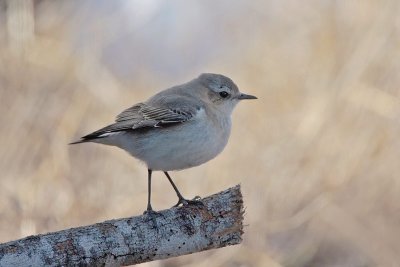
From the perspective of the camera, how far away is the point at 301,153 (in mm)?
4508

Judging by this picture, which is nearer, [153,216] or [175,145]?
[153,216]

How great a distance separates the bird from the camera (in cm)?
277

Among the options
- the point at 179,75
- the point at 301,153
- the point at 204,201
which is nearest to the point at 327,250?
the point at 301,153

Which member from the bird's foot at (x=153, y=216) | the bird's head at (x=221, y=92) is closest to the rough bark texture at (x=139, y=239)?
the bird's foot at (x=153, y=216)

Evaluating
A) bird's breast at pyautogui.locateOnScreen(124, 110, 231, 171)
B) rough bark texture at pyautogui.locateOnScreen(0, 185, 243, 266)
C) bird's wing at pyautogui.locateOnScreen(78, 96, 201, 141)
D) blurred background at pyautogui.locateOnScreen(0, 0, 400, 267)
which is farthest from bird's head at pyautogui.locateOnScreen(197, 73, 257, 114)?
blurred background at pyautogui.locateOnScreen(0, 0, 400, 267)

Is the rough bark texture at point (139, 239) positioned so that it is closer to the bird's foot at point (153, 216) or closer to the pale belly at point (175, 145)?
the bird's foot at point (153, 216)

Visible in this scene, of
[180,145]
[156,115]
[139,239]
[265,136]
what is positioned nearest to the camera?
[139,239]

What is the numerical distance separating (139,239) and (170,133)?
478 millimetres

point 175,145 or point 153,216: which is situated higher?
point 175,145

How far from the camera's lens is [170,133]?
9.24 ft

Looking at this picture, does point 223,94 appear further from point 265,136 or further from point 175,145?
point 265,136

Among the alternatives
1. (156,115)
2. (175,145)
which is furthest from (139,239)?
(156,115)

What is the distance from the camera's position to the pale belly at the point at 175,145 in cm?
276

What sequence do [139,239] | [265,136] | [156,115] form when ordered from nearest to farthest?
[139,239], [156,115], [265,136]
